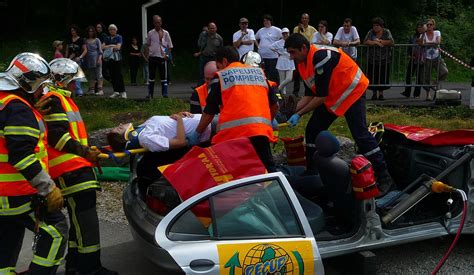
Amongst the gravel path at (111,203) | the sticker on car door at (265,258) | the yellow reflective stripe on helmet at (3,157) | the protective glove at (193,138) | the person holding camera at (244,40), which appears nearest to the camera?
the sticker on car door at (265,258)

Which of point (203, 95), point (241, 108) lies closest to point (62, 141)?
point (241, 108)

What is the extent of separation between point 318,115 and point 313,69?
0.52 m

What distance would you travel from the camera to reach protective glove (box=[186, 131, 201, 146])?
4.46m

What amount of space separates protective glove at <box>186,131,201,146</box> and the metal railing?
22.1 ft

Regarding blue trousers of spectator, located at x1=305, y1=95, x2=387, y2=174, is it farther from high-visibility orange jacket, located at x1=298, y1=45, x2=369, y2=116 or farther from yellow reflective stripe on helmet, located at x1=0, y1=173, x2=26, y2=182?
yellow reflective stripe on helmet, located at x1=0, y1=173, x2=26, y2=182

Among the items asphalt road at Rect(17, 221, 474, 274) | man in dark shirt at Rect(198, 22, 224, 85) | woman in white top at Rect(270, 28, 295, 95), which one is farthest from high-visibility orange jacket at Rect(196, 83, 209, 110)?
man in dark shirt at Rect(198, 22, 224, 85)

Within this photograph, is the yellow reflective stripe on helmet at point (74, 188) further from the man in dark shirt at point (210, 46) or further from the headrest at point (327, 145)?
the man in dark shirt at point (210, 46)

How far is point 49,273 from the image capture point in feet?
12.1

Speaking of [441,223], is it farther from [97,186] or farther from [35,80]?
[35,80]

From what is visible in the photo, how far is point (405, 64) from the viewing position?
35.3 feet

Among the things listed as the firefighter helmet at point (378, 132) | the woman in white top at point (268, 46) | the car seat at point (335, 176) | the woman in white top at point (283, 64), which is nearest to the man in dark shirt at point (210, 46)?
the woman in white top at point (268, 46)

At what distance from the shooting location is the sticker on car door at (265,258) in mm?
3309

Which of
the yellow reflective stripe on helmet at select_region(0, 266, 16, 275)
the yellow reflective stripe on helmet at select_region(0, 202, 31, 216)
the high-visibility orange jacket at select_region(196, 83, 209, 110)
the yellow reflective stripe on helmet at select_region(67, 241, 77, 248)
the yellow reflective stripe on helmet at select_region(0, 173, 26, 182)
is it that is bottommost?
the yellow reflective stripe on helmet at select_region(67, 241, 77, 248)

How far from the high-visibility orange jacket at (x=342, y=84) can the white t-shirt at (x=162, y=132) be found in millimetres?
1261
